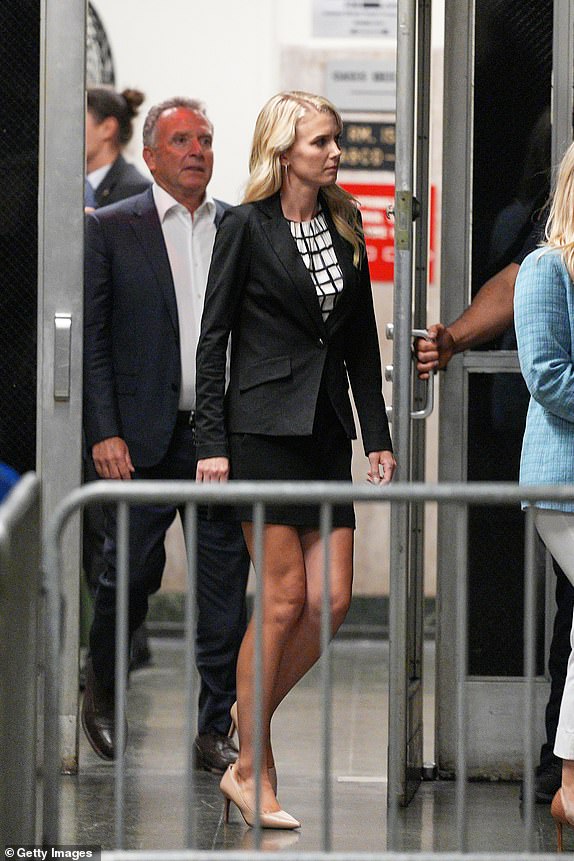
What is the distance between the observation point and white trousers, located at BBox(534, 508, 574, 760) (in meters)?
4.07

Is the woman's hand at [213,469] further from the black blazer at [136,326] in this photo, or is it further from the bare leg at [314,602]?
the black blazer at [136,326]

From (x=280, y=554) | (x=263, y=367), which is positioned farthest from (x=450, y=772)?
(x=263, y=367)

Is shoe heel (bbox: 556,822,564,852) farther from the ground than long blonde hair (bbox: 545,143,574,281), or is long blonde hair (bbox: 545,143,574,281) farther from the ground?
long blonde hair (bbox: 545,143,574,281)

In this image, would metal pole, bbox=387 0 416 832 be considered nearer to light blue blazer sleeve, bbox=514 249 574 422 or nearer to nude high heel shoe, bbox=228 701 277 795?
nude high heel shoe, bbox=228 701 277 795

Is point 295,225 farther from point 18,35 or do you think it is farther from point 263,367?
point 18,35

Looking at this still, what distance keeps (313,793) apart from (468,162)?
1.99 metres

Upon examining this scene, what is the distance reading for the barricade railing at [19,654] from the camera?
280 centimetres

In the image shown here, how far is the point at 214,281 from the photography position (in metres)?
4.48

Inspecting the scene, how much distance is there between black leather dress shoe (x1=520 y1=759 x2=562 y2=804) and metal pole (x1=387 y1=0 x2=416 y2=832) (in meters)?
0.40

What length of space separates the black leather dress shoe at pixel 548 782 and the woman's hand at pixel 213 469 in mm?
1339

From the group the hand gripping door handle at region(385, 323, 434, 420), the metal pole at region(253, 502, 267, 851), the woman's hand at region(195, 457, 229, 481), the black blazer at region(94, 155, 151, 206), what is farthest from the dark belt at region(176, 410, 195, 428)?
the metal pole at region(253, 502, 267, 851)

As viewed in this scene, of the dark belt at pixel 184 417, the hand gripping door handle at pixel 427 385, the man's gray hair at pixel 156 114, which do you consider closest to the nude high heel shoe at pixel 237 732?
the dark belt at pixel 184 417

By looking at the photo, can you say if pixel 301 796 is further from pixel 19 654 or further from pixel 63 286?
pixel 19 654

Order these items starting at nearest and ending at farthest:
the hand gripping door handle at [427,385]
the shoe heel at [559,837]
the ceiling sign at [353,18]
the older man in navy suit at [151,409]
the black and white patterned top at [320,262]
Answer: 1. the shoe heel at [559,837]
2. the black and white patterned top at [320,262]
3. the hand gripping door handle at [427,385]
4. the older man in navy suit at [151,409]
5. the ceiling sign at [353,18]
